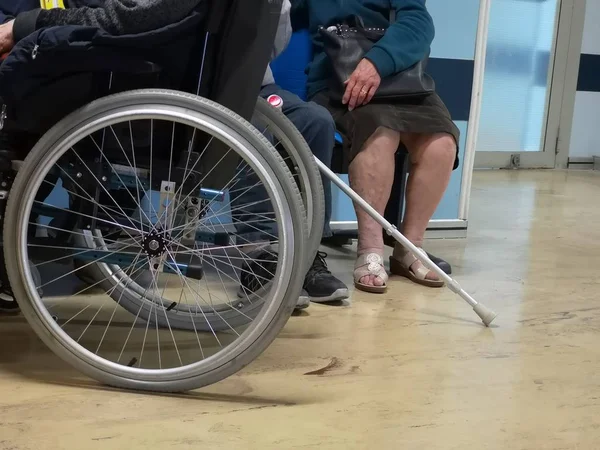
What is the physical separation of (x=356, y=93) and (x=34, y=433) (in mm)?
1263

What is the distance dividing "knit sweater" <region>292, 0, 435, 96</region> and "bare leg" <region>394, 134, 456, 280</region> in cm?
23

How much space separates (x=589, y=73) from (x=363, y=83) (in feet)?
13.7

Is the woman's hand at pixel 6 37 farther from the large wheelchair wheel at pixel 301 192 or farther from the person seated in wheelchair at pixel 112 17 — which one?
the large wheelchair wheel at pixel 301 192

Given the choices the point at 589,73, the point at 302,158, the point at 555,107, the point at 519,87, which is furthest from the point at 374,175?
the point at 589,73

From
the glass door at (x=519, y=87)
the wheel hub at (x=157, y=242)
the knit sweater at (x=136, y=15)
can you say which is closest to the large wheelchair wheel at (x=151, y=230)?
the wheel hub at (x=157, y=242)

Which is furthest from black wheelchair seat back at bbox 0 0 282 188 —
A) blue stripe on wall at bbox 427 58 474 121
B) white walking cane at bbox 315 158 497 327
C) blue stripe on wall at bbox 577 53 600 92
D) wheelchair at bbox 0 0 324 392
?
blue stripe on wall at bbox 577 53 600 92

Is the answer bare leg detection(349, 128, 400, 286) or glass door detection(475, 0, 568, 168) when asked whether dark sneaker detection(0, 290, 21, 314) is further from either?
glass door detection(475, 0, 568, 168)

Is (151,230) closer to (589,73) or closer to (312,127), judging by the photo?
(312,127)

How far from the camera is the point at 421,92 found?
79.2 inches

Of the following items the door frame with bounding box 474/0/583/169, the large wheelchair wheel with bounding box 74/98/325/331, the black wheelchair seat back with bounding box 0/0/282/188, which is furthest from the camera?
the door frame with bounding box 474/0/583/169

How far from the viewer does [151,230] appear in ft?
4.01

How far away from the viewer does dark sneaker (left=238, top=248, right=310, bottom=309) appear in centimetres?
153

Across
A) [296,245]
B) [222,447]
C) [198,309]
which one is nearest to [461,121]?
[198,309]

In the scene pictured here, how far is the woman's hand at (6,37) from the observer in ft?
4.00
